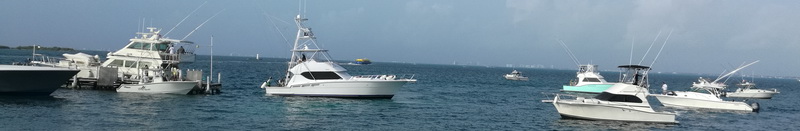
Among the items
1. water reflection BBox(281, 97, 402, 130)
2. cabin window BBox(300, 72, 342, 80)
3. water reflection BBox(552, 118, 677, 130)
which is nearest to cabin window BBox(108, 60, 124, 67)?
water reflection BBox(281, 97, 402, 130)

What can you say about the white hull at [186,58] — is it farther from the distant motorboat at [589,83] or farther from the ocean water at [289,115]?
the distant motorboat at [589,83]

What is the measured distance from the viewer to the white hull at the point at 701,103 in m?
46.3

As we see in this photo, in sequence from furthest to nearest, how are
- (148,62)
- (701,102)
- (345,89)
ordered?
(148,62) < (701,102) < (345,89)

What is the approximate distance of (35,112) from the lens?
108 ft

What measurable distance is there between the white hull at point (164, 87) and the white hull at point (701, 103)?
30202 millimetres

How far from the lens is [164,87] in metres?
44.8

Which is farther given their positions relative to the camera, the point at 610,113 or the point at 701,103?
the point at 701,103

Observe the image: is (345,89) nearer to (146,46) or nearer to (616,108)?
(146,46)

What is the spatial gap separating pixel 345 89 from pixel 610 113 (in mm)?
16963

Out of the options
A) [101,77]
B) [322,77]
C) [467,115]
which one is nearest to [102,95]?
[101,77]

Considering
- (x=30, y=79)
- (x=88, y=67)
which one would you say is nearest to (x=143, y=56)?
(x=88, y=67)

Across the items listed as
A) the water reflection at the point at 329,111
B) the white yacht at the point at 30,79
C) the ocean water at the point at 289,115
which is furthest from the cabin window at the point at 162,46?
the water reflection at the point at 329,111

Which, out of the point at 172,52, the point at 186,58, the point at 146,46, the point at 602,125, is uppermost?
the point at 146,46

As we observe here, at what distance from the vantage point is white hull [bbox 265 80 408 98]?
151 feet
